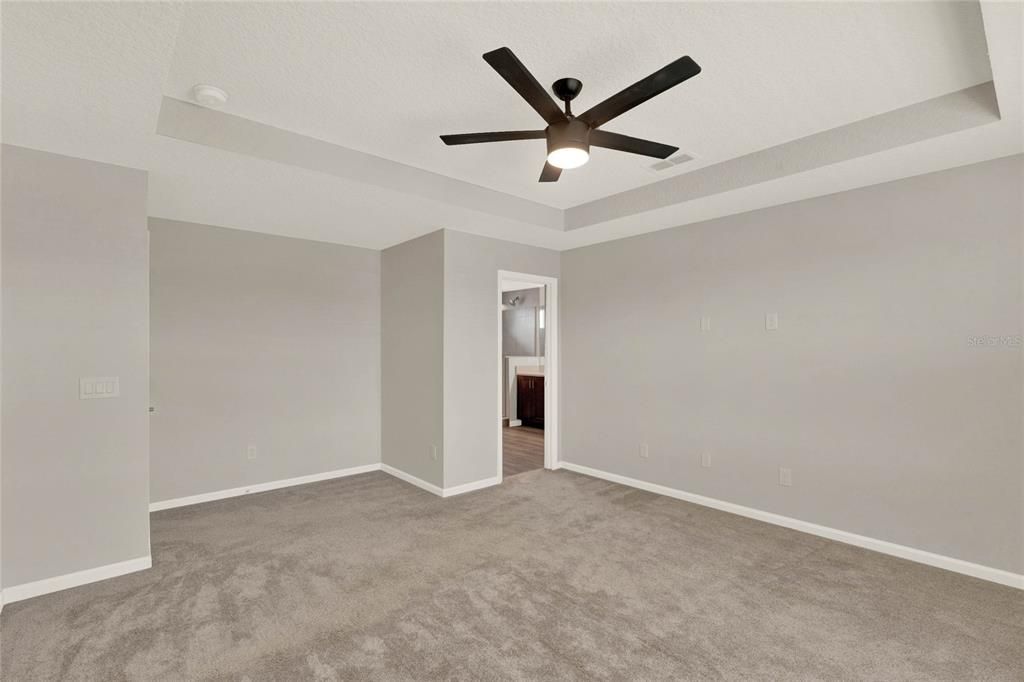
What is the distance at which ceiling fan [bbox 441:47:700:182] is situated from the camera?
185 cm

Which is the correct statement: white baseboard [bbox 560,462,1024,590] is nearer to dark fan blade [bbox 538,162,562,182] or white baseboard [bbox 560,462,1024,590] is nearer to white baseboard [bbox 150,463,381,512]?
white baseboard [bbox 150,463,381,512]

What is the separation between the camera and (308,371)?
16.0 ft

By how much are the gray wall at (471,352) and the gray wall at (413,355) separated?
81 mm

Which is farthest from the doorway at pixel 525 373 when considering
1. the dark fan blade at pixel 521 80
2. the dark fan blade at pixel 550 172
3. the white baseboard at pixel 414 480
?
the dark fan blade at pixel 521 80

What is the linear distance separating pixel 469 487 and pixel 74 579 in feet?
9.04

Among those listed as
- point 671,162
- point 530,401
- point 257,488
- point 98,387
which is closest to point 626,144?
point 671,162

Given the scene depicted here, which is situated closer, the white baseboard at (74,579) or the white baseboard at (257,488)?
the white baseboard at (74,579)

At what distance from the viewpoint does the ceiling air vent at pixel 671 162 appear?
330 centimetres

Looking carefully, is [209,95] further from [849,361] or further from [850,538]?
[850,538]

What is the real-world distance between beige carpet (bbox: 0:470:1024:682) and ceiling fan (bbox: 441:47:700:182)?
2.29 meters

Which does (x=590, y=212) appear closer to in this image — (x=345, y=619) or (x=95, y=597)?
(x=345, y=619)

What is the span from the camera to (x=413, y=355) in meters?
4.82

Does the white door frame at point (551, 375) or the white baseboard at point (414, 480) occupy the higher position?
the white door frame at point (551, 375)

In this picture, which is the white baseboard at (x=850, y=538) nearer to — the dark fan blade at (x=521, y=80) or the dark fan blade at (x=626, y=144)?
the dark fan blade at (x=626, y=144)
